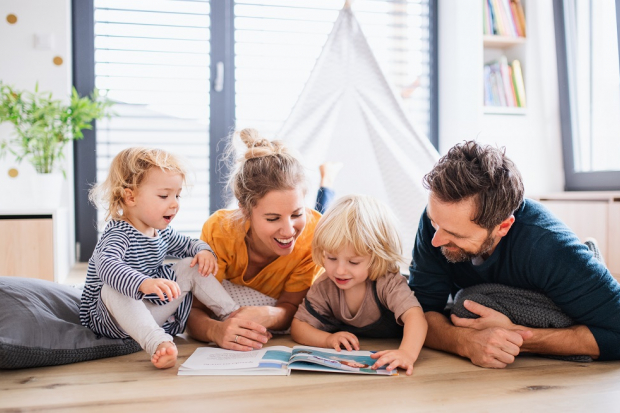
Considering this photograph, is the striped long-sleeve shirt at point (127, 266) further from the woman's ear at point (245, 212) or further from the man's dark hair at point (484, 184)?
the man's dark hair at point (484, 184)

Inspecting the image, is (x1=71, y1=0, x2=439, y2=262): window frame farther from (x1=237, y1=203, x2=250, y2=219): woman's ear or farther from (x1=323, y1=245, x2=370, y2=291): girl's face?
(x1=323, y1=245, x2=370, y2=291): girl's face

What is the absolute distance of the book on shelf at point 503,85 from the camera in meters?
3.08

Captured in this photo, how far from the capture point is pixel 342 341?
1.34 metres

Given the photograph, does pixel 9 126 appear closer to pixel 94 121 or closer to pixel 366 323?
pixel 94 121

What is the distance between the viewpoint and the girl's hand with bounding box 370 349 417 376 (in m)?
1.19

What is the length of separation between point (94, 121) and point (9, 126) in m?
0.39

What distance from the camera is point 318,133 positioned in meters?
2.34

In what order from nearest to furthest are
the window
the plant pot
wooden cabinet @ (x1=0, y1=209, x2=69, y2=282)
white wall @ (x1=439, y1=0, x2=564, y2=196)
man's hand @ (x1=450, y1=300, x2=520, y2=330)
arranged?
man's hand @ (x1=450, y1=300, x2=520, y2=330) → wooden cabinet @ (x1=0, y1=209, x2=69, y2=282) → the plant pot → the window → white wall @ (x1=439, y1=0, x2=564, y2=196)

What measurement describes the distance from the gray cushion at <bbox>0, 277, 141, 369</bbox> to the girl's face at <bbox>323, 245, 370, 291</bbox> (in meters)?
0.53

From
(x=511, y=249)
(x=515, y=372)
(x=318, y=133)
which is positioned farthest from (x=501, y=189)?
(x=318, y=133)

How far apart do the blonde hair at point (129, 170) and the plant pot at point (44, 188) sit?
49.5 inches

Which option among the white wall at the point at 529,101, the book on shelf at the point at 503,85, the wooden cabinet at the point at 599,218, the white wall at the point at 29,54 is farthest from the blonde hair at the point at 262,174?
the book on shelf at the point at 503,85

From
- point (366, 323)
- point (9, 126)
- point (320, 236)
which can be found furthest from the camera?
point (9, 126)

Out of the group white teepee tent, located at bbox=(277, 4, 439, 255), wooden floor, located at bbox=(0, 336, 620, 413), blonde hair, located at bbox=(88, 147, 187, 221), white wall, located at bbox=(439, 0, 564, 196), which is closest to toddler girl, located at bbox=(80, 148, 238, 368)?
blonde hair, located at bbox=(88, 147, 187, 221)
